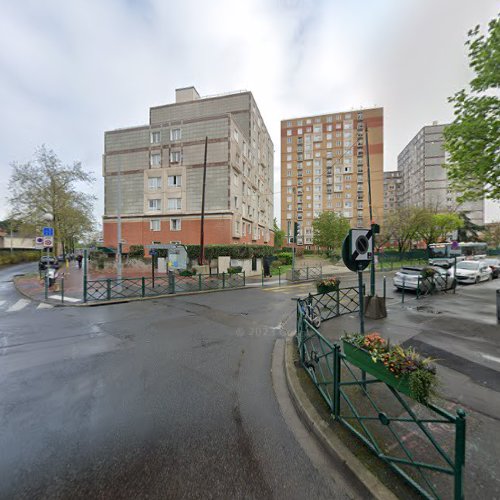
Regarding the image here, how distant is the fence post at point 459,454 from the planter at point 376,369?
1.44ft

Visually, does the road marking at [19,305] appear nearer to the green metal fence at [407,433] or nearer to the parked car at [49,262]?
the parked car at [49,262]

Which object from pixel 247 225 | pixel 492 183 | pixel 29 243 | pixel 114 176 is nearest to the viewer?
pixel 492 183

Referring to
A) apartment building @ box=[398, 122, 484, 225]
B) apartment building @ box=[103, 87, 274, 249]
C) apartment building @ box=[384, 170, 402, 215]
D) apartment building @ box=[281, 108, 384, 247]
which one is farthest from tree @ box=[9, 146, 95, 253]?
apartment building @ box=[384, 170, 402, 215]

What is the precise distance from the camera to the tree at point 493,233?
5061 centimetres

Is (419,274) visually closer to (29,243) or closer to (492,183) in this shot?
(492,183)

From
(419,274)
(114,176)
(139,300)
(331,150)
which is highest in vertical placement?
(331,150)

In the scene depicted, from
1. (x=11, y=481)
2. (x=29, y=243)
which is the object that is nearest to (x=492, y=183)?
(x=11, y=481)

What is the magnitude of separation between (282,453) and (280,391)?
4.23 ft

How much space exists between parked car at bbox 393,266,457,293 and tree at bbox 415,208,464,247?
72.5 ft

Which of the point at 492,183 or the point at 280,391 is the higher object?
the point at 492,183

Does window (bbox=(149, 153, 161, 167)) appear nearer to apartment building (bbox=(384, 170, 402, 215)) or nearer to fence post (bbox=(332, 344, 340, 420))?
fence post (bbox=(332, 344, 340, 420))

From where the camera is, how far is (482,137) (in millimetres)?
8258

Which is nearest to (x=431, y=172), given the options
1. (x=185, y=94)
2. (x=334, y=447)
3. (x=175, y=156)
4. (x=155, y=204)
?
(x=185, y=94)

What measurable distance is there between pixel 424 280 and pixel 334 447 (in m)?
12.4
